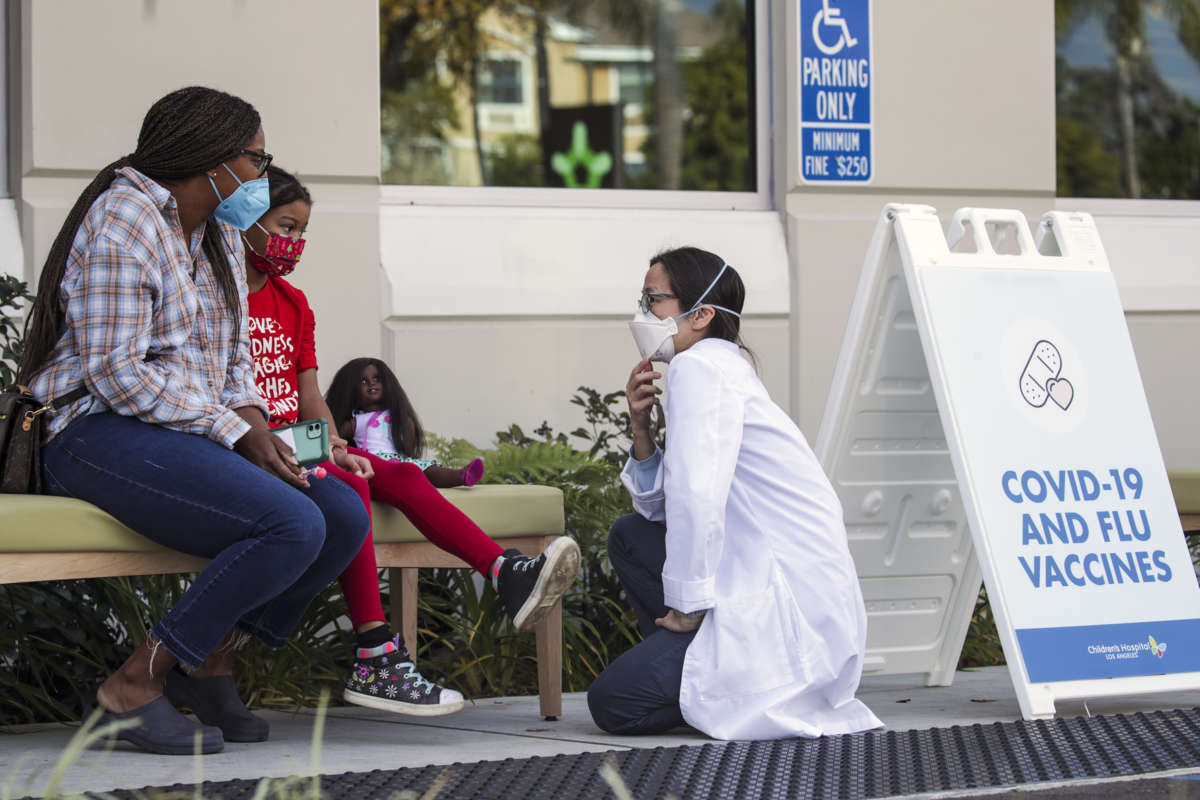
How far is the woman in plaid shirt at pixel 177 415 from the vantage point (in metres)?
3.39

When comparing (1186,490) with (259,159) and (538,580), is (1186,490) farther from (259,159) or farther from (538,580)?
(259,159)

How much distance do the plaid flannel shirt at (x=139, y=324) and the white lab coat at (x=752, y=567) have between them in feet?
3.35

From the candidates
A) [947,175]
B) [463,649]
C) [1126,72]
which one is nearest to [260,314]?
[463,649]

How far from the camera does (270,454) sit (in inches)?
139

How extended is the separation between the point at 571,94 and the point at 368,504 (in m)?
4.85

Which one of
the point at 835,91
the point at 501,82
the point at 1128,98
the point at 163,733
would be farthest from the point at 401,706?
the point at 1128,98

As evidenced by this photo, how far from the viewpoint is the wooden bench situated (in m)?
3.33

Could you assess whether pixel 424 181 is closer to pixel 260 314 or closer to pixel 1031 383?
pixel 260 314

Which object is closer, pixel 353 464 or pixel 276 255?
pixel 353 464

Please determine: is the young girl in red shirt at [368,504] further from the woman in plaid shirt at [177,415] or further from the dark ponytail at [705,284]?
the dark ponytail at [705,284]

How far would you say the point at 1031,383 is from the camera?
13.2ft

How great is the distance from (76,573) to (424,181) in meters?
3.58

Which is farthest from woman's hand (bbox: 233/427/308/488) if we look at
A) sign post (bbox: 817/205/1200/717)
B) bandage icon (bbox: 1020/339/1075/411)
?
bandage icon (bbox: 1020/339/1075/411)

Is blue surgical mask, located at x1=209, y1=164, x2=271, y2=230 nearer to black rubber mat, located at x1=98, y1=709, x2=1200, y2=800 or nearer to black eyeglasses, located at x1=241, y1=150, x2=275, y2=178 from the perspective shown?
black eyeglasses, located at x1=241, y1=150, x2=275, y2=178
